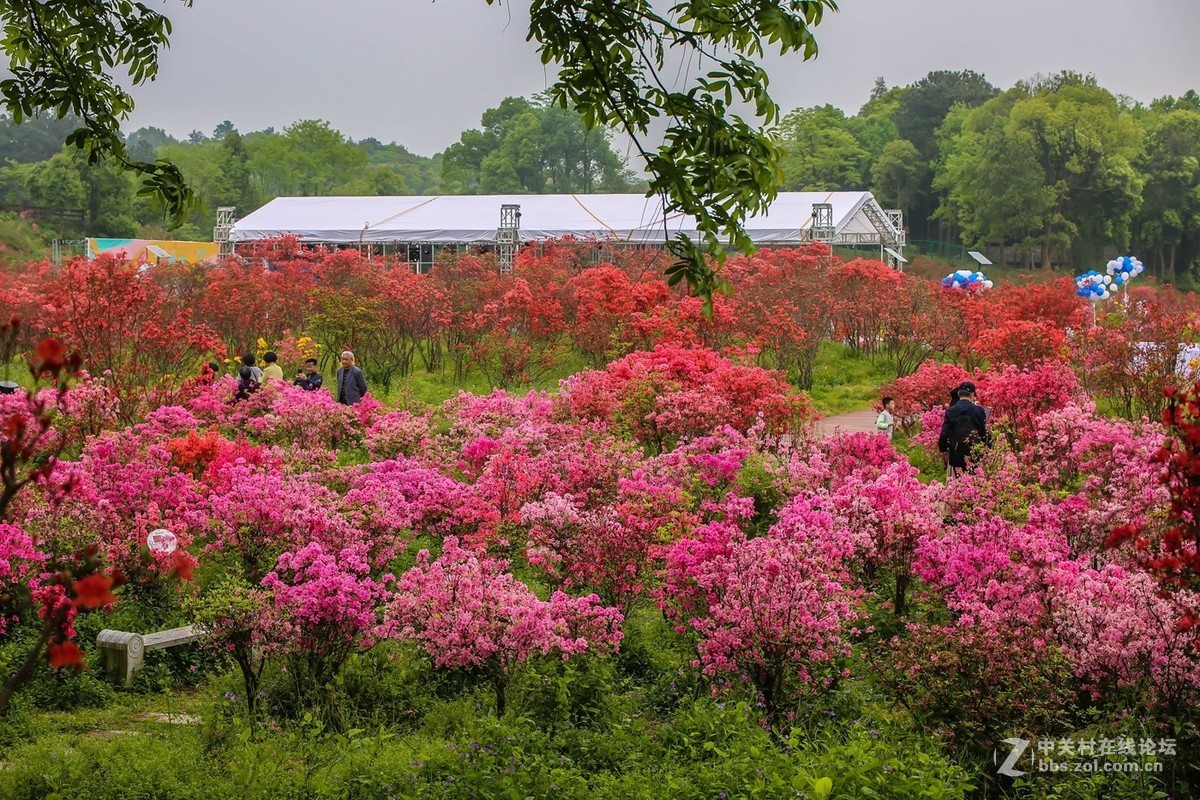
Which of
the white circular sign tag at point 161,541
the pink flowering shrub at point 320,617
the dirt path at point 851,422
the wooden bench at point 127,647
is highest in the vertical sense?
the white circular sign tag at point 161,541

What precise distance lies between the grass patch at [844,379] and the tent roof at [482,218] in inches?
323

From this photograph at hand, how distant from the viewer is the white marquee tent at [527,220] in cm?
2870

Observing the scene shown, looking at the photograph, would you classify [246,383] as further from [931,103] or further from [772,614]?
[931,103]

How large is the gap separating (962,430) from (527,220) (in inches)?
857

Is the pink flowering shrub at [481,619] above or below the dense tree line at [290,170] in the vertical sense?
below

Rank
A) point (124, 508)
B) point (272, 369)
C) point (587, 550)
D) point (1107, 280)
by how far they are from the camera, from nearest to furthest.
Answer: point (587, 550)
point (124, 508)
point (272, 369)
point (1107, 280)

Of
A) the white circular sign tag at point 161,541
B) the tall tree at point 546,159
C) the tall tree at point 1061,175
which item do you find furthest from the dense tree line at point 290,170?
the white circular sign tag at point 161,541

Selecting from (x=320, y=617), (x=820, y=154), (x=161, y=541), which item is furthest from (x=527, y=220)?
(x=820, y=154)

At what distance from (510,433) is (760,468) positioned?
194cm

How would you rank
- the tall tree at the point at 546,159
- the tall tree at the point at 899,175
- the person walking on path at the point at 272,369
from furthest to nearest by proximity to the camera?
1. the tall tree at the point at 546,159
2. the tall tree at the point at 899,175
3. the person walking on path at the point at 272,369

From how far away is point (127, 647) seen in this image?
20.7 ft

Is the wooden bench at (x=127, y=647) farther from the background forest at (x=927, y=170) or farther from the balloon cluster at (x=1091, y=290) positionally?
the background forest at (x=927, y=170)

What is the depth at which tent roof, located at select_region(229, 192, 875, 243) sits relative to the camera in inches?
1144

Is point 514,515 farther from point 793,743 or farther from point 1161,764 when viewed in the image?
point 1161,764
